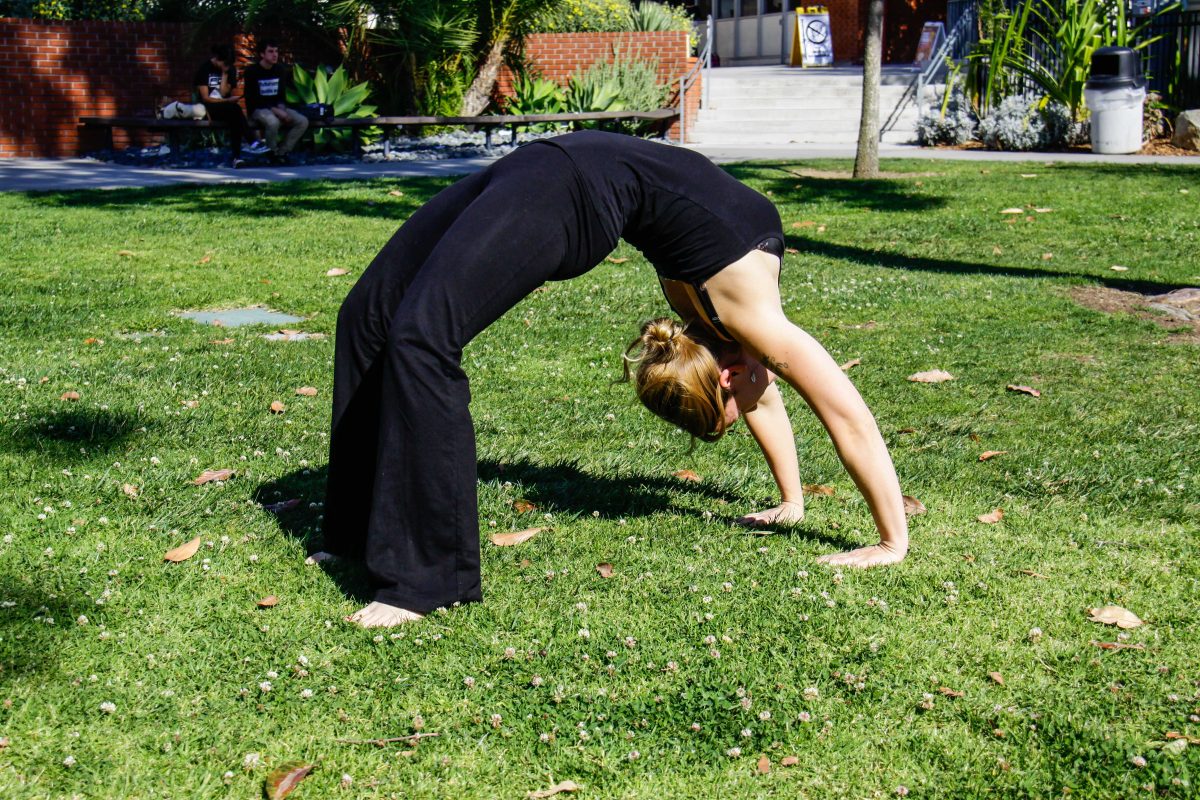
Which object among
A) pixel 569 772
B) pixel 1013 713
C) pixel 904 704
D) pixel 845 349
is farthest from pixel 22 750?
pixel 845 349

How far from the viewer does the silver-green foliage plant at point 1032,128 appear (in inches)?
656

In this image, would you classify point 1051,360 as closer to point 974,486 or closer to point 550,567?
point 974,486

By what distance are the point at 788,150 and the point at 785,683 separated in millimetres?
15538

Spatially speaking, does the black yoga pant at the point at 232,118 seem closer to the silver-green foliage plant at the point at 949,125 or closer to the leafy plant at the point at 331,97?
the leafy plant at the point at 331,97

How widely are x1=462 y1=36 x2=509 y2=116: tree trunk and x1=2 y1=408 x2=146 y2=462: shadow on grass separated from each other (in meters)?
14.9

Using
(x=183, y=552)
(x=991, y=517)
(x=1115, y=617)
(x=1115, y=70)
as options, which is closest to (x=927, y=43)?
(x=1115, y=70)

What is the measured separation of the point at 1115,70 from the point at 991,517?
44.0 feet

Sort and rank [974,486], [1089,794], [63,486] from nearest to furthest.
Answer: [1089,794], [63,486], [974,486]

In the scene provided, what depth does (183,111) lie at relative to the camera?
16.8 meters

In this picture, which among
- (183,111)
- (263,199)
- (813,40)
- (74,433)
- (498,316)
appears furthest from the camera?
(813,40)

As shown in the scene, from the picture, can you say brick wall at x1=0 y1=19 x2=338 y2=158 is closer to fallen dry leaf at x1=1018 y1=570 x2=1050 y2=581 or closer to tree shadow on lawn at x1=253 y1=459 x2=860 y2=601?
tree shadow on lawn at x1=253 y1=459 x2=860 y2=601

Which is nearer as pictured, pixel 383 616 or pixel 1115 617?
pixel 383 616

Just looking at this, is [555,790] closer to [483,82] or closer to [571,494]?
[571,494]

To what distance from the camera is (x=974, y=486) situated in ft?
15.1
